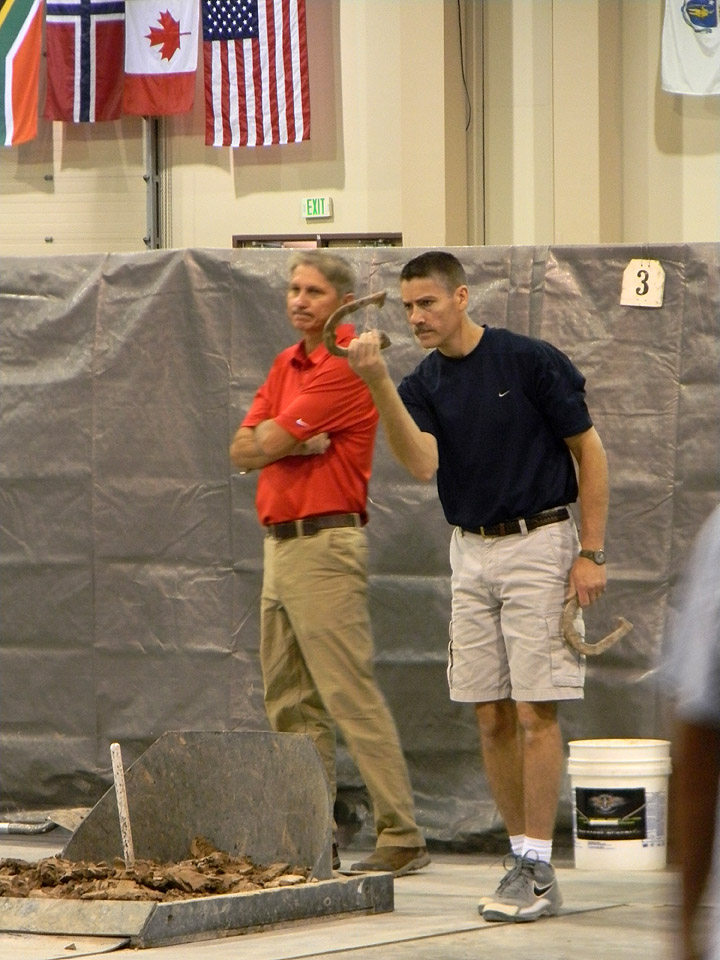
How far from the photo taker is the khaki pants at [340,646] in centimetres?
466

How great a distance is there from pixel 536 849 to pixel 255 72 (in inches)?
332

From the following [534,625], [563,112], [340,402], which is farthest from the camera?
[563,112]

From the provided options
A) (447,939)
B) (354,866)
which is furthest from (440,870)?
(447,939)

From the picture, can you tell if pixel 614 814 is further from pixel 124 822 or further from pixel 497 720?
pixel 124 822

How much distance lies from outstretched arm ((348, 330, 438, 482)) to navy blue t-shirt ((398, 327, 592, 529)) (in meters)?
0.10

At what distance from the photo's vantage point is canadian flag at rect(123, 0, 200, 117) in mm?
11625

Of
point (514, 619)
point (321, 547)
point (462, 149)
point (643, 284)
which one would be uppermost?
point (462, 149)

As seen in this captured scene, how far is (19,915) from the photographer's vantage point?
391cm

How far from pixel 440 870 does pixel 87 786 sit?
Result: 145cm

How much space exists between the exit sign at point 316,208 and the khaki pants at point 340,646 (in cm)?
736

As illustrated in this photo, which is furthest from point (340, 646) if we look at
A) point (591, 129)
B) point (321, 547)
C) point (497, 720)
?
point (591, 129)

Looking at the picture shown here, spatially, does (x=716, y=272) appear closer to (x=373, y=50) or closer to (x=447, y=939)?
(x=447, y=939)

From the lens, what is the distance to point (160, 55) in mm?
11734

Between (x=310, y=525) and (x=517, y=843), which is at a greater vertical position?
(x=310, y=525)
